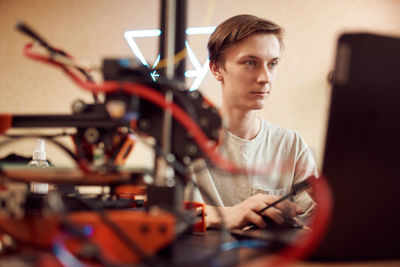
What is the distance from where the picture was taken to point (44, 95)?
2.44 metres

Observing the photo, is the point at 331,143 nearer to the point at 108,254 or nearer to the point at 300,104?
the point at 108,254

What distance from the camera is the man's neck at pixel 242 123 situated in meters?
1.33

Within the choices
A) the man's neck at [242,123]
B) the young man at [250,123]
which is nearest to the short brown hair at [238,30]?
the young man at [250,123]

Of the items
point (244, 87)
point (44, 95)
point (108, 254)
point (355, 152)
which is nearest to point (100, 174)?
point (108, 254)

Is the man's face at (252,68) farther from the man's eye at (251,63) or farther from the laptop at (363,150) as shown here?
the laptop at (363,150)

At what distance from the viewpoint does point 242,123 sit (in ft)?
4.41

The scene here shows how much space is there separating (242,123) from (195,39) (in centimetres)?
121

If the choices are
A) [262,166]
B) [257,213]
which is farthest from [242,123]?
[257,213]

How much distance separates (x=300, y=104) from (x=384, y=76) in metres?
1.96

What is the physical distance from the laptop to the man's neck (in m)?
0.91

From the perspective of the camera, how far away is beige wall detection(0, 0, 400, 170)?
229cm

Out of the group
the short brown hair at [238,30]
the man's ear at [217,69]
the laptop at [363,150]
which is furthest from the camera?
the man's ear at [217,69]

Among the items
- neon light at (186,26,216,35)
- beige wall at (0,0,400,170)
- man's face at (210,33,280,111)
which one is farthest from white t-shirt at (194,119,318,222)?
neon light at (186,26,216,35)

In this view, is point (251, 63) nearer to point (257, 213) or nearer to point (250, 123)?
point (250, 123)
